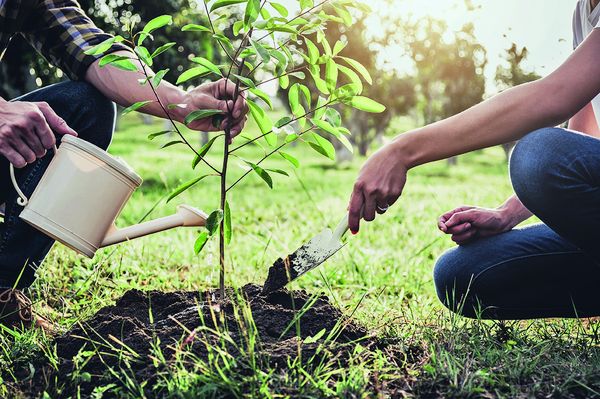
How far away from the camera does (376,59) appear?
23.5m

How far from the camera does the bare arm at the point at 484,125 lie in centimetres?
187

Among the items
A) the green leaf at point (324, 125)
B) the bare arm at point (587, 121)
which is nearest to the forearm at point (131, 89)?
the green leaf at point (324, 125)

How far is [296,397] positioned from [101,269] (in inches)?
67.5

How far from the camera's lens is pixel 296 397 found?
5.10ft

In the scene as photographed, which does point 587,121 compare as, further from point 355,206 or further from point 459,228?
point 355,206

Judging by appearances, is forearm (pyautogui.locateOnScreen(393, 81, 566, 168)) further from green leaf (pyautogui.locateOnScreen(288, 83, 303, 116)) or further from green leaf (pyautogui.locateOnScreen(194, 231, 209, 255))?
green leaf (pyautogui.locateOnScreen(194, 231, 209, 255))

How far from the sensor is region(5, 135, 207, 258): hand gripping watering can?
77.1 inches

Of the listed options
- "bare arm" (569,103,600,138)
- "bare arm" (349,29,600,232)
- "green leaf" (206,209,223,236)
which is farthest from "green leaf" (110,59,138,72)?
"bare arm" (569,103,600,138)

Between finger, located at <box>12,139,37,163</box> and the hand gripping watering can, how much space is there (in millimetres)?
79

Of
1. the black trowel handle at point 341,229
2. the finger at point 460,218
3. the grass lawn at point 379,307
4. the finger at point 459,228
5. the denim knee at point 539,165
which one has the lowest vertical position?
the grass lawn at point 379,307

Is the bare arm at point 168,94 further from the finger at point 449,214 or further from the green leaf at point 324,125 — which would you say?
the finger at point 449,214

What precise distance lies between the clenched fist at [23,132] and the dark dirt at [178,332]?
592 millimetres

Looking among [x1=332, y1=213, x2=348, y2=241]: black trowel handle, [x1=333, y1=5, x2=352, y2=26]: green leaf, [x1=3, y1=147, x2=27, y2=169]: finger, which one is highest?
[x1=333, y1=5, x2=352, y2=26]: green leaf

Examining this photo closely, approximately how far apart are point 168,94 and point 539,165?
4.41 feet
